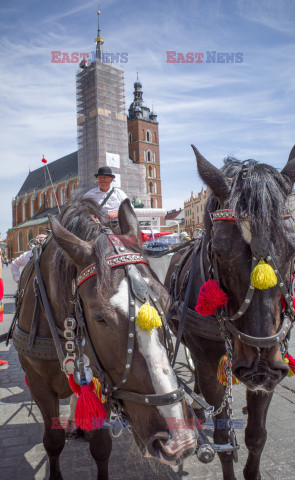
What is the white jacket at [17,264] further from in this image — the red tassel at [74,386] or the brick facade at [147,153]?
the brick facade at [147,153]

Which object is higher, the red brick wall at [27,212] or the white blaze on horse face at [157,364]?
the red brick wall at [27,212]

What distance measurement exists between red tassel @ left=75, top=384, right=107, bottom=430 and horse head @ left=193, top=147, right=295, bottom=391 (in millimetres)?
715

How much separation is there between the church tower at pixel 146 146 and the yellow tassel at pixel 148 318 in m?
55.2

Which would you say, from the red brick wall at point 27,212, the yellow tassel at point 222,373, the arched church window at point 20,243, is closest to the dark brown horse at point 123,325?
the yellow tassel at point 222,373

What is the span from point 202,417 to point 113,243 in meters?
2.55

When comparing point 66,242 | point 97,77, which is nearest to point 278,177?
point 66,242

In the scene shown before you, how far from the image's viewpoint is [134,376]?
148cm

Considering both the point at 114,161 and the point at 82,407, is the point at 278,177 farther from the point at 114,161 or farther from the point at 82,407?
the point at 114,161

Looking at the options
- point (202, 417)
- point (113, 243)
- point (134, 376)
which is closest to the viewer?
point (134, 376)

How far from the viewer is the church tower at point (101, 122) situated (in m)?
34.9

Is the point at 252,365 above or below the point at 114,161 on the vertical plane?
below

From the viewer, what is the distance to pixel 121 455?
9.70 feet

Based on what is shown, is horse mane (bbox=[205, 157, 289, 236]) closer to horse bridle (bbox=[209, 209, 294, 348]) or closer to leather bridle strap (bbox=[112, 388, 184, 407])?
horse bridle (bbox=[209, 209, 294, 348])

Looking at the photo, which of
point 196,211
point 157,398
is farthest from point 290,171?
point 196,211
